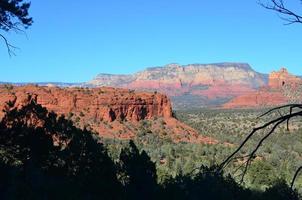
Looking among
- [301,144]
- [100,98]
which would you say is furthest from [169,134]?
[301,144]

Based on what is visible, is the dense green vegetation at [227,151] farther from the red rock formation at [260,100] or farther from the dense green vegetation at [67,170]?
the red rock formation at [260,100]

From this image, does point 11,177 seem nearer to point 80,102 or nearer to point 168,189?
point 168,189

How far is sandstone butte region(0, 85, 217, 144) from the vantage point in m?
91.6

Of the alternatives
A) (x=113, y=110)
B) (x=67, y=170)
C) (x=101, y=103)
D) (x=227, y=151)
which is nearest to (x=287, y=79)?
(x=67, y=170)

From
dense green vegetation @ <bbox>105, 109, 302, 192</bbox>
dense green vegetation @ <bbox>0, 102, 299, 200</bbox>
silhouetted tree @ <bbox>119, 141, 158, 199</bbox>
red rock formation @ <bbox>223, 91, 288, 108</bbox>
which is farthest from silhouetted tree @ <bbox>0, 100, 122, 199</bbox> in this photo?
red rock formation @ <bbox>223, 91, 288, 108</bbox>

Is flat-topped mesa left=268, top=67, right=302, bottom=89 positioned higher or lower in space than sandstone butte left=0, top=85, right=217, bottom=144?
higher

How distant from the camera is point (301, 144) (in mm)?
76062

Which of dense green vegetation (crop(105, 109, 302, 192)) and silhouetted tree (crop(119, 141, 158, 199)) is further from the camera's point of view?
dense green vegetation (crop(105, 109, 302, 192))

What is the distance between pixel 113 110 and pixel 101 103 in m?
2.97

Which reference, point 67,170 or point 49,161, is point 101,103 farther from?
point 49,161

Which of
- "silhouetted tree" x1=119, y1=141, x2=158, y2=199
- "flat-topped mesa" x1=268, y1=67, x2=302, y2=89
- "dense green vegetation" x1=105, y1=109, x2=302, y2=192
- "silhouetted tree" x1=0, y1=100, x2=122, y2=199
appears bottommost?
"dense green vegetation" x1=105, y1=109, x2=302, y2=192

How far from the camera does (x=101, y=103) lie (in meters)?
95.8

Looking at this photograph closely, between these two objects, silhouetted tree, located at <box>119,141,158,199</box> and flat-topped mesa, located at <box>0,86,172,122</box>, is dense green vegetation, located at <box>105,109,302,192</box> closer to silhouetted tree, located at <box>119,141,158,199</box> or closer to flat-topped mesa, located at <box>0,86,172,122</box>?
flat-topped mesa, located at <box>0,86,172,122</box>

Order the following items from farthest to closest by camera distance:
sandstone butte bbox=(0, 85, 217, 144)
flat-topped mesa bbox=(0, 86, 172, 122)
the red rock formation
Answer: the red rock formation, flat-topped mesa bbox=(0, 86, 172, 122), sandstone butte bbox=(0, 85, 217, 144)
